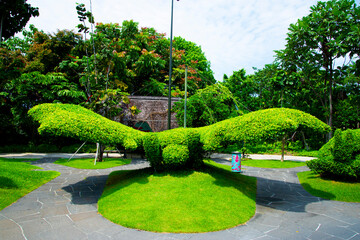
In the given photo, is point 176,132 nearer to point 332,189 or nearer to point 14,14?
point 332,189

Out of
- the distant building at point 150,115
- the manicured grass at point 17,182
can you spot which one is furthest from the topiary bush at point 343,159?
the manicured grass at point 17,182

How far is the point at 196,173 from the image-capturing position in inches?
Answer: 360

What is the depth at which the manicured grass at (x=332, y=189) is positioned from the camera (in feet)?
27.5

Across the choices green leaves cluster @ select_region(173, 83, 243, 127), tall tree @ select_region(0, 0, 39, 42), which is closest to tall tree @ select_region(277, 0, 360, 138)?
green leaves cluster @ select_region(173, 83, 243, 127)

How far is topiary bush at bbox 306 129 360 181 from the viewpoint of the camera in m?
9.70

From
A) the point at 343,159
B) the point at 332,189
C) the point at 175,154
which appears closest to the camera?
the point at 175,154

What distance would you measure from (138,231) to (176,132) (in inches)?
175

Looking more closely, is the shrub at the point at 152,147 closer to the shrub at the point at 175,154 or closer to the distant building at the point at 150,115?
the shrub at the point at 175,154

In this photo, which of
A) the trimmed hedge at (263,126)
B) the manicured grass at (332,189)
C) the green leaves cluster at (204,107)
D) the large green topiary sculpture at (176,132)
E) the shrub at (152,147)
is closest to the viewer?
the trimmed hedge at (263,126)

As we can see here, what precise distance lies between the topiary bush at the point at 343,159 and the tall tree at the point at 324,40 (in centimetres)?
1180

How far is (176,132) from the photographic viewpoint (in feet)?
30.4

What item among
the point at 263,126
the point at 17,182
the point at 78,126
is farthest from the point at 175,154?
the point at 17,182

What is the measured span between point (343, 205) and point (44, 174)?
12.2m

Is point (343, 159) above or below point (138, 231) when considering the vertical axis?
above
